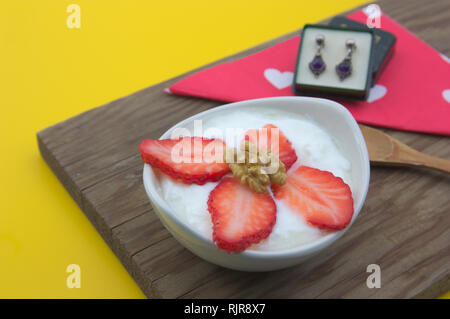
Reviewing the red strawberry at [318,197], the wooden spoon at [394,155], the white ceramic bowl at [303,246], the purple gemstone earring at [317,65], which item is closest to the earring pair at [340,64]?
the purple gemstone earring at [317,65]

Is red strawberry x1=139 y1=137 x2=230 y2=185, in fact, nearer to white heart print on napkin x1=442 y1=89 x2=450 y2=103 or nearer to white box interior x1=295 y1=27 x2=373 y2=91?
white box interior x1=295 y1=27 x2=373 y2=91

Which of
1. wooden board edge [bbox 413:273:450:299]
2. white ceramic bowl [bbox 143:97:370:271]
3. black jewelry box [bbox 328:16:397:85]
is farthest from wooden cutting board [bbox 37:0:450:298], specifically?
black jewelry box [bbox 328:16:397:85]

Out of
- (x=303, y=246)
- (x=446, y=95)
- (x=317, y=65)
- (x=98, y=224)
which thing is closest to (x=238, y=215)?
(x=303, y=246)

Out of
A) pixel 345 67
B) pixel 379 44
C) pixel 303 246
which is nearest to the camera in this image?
pixel 303 246

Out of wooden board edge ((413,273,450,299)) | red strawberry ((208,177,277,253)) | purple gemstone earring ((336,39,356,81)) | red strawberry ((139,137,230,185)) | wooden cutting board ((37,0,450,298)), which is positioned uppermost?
purple gemstone earring ((336,39,356,81))

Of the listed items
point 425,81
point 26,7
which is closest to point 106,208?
point 425,81

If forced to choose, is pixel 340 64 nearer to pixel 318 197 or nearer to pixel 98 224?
pixel 318 197
